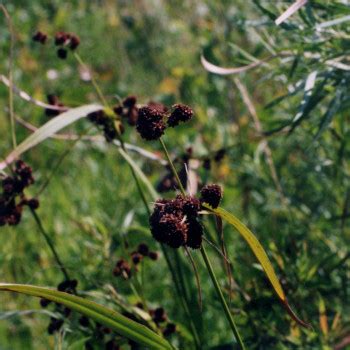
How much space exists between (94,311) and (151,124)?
0.28 metres

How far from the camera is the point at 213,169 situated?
7.80 ft

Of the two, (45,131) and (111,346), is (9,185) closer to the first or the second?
(45,131)

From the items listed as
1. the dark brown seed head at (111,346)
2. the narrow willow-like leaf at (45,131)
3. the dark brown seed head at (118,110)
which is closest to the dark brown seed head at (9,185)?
the narrow willow-like leaf at (45,131)

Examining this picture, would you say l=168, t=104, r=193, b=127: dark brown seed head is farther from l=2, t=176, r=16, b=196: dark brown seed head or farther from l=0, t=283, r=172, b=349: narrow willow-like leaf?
l=2, t=176, r=16, b=196: dark brown seed head

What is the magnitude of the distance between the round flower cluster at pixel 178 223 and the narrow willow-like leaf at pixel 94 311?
142 millimetres

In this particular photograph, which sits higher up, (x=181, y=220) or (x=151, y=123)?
(x=151, y=123)

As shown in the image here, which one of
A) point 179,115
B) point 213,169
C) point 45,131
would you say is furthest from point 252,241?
point 213,169

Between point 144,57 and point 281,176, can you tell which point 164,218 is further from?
point 144,57

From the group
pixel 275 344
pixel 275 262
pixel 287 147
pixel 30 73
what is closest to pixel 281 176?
pixel 287 147

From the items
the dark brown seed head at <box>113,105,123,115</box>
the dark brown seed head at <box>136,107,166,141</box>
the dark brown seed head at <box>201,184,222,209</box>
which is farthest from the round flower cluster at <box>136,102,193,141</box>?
the dark brown seed head at <box>113,105,123,115</box>

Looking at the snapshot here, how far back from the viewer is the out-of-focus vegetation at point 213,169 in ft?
4.20

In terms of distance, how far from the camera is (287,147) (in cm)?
220

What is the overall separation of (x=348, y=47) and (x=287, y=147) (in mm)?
962

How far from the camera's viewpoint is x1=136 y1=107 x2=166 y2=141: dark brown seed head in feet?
2.57
